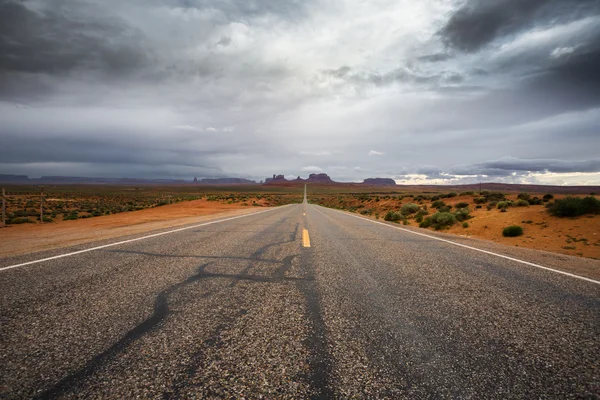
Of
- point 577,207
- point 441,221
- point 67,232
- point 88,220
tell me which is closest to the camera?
point 67,232

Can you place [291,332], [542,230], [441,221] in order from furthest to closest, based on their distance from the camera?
[441,221] → [542,230] → [291,332]

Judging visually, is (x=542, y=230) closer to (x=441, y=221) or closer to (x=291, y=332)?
(x=441, y=221)

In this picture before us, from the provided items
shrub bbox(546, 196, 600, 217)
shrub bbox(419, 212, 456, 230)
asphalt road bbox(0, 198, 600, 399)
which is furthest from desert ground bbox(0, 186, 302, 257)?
shrub bbox(546, 196, 600, 217)

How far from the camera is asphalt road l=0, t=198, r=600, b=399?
1714mm

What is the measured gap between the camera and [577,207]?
12.9 metres

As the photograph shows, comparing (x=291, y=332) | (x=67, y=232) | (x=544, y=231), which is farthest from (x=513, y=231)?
(x=67, y=232)

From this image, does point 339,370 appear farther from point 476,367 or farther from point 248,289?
point 248,289

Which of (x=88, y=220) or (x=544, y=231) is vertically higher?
(x=544, y=231)

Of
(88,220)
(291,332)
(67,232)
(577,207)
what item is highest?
(577,207)

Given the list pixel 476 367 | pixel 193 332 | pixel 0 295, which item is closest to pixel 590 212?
pixel 476 367

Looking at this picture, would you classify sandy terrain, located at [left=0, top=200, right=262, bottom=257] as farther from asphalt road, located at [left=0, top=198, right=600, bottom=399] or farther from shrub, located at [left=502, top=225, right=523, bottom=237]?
shrub, located at [left=502, top=225, right=523, bottom=237]

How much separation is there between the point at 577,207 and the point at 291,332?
652 inches

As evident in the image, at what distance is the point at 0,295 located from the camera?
3.10m

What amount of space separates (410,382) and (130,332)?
2.17 meters
